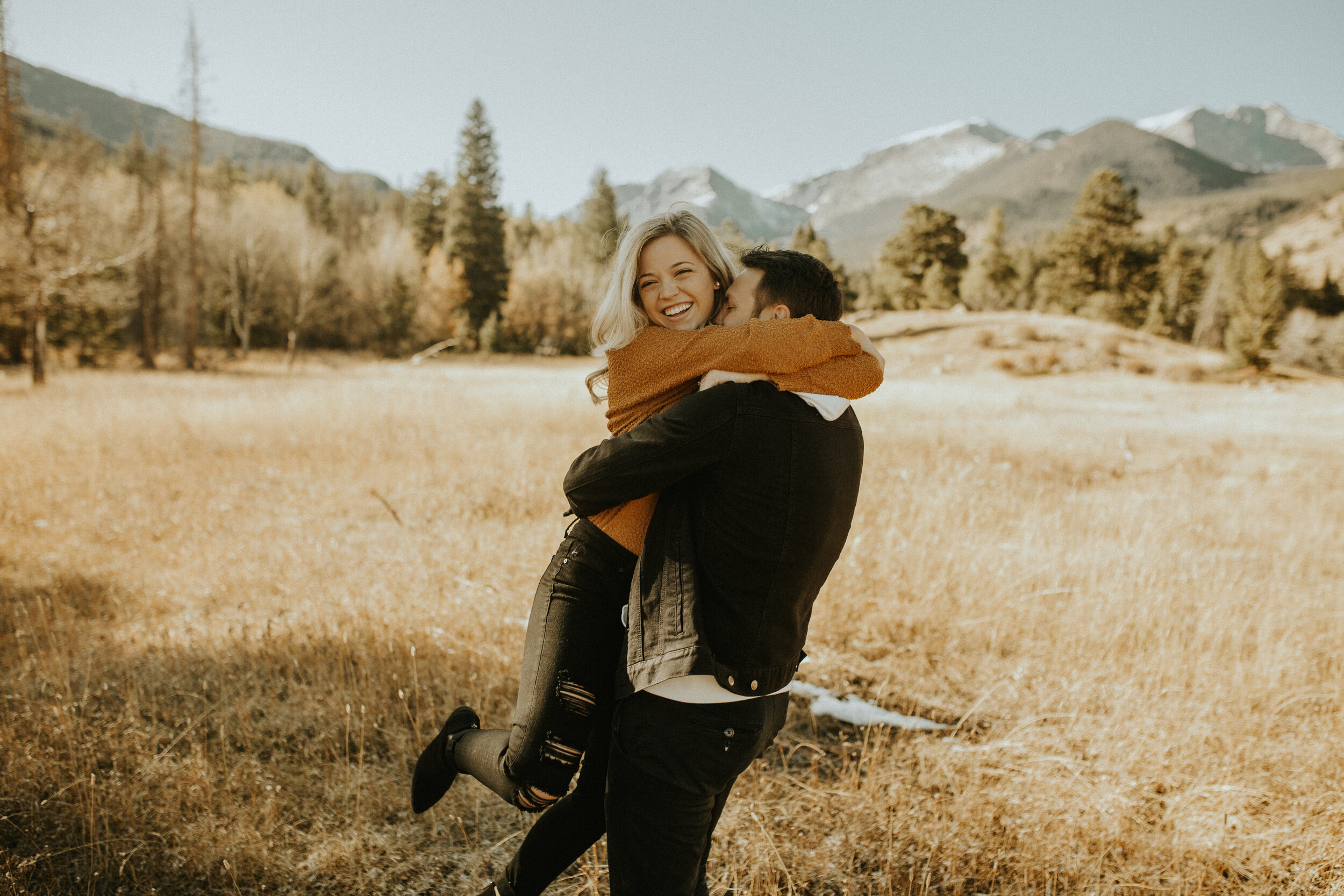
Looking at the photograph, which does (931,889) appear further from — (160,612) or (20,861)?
(160,612)

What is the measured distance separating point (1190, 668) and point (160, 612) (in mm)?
7005

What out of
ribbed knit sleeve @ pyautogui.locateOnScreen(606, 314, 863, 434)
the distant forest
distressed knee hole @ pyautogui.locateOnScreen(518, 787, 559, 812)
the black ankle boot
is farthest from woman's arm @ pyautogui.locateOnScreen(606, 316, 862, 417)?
the distant forest

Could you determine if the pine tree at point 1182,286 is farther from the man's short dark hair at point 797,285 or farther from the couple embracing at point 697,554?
the couple embracing at point 697,554

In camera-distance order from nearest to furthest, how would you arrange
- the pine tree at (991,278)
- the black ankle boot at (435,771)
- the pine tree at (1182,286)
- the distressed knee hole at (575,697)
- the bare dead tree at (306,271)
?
the distressed knee hole at (575,697) < the black ankle boot at (435,771) < the bare dead tree at (306,271) < the pine tree at (991,278) < the pine tree at (1182,286)

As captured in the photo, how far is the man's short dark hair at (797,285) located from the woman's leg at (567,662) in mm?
775

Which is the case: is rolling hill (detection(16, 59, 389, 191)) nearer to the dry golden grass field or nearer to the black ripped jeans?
the dry golden grass field

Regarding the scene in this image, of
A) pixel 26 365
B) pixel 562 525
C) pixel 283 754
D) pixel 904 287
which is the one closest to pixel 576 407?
pixel 562 525

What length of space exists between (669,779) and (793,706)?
→ 2549 millimetres

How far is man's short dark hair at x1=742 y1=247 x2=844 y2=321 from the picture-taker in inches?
63.4

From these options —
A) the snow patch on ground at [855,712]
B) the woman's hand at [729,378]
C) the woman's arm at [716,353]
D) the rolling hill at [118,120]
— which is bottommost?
the snow patch on ground at [855,712]

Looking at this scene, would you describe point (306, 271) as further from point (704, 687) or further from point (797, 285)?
point (704, 687)

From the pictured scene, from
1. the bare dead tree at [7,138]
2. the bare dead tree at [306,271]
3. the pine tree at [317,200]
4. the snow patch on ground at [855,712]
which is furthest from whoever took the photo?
the pine tree at [317,200]

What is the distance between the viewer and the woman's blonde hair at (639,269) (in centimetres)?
182

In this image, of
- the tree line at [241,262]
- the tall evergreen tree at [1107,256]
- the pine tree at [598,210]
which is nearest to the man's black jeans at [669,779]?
the tree line at [241,262]
